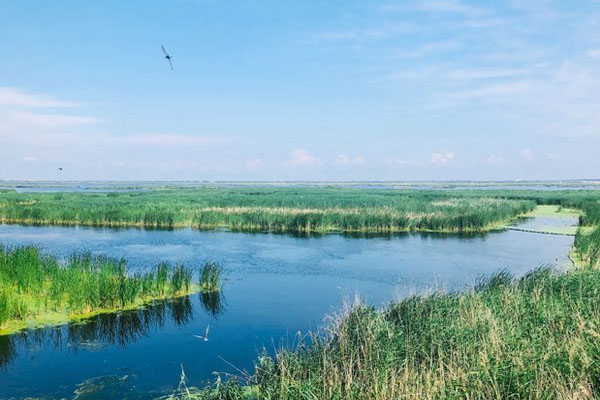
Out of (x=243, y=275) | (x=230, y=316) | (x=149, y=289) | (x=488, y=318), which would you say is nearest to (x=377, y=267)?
(x=243, y=275)

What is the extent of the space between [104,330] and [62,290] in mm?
2364

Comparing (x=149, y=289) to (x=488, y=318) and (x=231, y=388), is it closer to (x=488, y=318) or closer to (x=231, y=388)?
(x=231, y=388)

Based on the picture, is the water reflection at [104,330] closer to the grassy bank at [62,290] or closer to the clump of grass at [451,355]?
the grassy bank at [62,290]

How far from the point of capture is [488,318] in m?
8.84

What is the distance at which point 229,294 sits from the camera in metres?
16.8

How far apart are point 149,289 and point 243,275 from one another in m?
5.30

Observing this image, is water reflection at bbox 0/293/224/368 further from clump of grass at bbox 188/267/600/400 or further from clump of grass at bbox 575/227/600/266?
clump of grass at bbox 575/227/600/266

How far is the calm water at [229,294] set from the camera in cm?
1002

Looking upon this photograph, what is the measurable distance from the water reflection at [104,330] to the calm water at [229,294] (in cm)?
3

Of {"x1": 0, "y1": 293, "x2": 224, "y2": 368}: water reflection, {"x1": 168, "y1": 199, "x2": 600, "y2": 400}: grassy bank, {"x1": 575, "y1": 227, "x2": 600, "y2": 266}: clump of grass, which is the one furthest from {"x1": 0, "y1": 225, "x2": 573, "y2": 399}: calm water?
{"x1": 575, "y1": 227, "x2": 600, "y2": 266}: clump of grass

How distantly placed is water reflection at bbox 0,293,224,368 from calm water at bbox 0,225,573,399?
27mm

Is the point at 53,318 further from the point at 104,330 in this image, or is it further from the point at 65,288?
the point at 104,330

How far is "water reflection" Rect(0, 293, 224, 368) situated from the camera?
1124cm

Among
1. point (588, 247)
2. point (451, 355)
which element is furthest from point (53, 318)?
point (588, 247)
